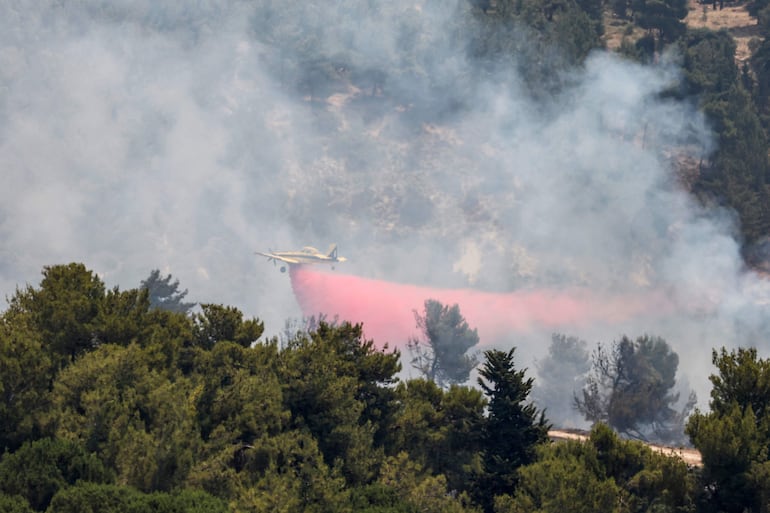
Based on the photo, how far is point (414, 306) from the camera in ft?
464

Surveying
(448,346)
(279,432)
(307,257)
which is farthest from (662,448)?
(307,257)

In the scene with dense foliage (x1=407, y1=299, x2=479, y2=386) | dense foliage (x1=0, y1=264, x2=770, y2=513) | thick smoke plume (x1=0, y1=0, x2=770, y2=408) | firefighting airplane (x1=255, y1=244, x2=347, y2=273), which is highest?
thick smoke plume (x1=0, y1=0, x2=770, y2=408)

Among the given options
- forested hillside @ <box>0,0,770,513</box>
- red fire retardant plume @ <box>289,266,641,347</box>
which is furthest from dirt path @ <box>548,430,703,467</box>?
red fire retardant plume @ <box>289,266,641,347</box>

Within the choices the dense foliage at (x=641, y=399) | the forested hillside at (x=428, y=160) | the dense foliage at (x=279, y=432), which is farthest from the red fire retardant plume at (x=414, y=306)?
the dense foliage at (x=279, y=432)

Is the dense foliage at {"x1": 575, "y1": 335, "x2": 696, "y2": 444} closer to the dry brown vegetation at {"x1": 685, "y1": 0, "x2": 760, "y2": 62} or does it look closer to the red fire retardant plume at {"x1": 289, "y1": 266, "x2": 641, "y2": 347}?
the red fire retardant plume at {"x1": 289, "y1": 266, "x2": 641, "y2": 347}

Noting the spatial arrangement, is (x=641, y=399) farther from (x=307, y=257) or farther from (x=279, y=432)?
(x=307, y=257)

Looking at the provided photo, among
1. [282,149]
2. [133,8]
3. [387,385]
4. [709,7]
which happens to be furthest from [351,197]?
[387,385]

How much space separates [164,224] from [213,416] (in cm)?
9001

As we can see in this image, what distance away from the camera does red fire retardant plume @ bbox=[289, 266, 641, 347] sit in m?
139

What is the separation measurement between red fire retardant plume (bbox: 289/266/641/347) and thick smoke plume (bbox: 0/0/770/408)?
14.8 inches

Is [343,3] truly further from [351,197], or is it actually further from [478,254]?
[478,254]

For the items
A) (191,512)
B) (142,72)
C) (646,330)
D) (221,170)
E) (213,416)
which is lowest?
(191,512)

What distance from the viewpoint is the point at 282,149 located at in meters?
156

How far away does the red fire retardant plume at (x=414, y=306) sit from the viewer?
13875 cm
